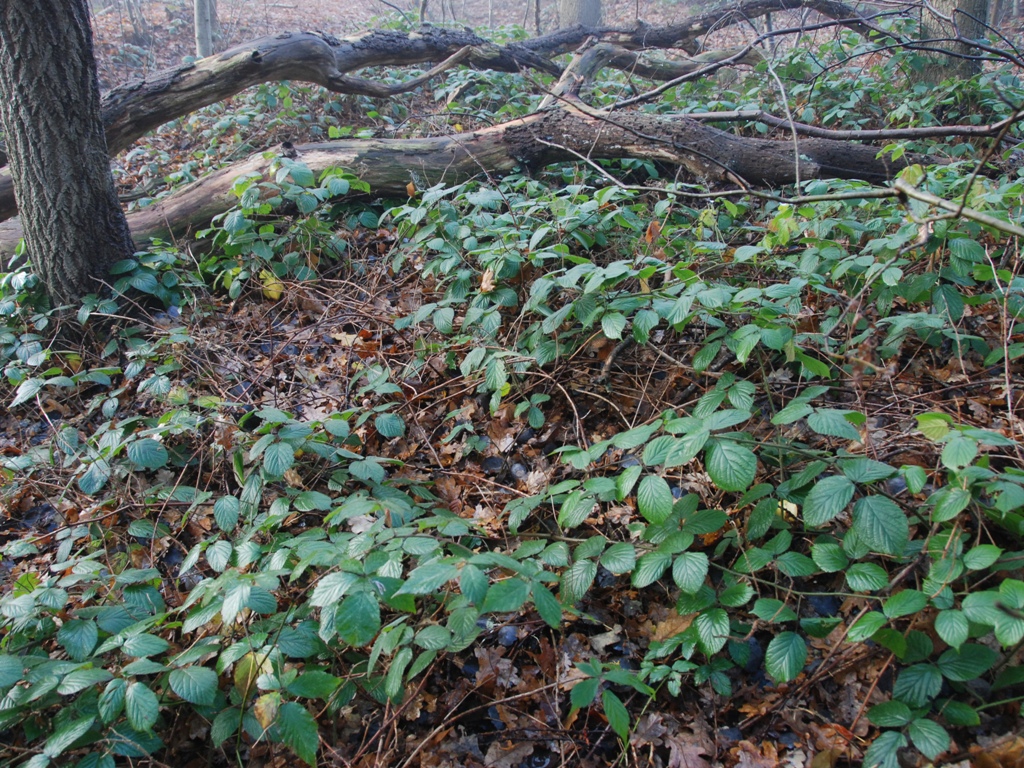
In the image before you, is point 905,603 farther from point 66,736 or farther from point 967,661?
point 66,736

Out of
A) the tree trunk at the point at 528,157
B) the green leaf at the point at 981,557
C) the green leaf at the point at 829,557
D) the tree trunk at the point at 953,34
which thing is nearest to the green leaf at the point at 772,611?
the green leaf at the point at 829,557

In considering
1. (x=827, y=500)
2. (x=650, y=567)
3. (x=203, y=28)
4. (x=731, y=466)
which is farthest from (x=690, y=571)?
(x=203, y=28)

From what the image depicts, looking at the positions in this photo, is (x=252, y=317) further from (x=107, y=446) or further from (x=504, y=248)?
(x=504, y=248)

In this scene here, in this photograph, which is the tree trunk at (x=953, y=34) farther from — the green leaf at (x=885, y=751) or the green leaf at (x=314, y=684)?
the green leaf at (x=314, y=684)

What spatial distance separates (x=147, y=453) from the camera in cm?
275

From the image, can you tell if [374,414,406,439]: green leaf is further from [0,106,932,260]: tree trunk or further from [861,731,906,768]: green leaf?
[0,106,932,260]: tree trunk

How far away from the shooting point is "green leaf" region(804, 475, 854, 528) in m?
1.75

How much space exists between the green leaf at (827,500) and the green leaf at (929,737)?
0.57 m

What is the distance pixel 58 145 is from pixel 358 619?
3856 mm

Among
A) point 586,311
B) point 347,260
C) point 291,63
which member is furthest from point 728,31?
point 586,311

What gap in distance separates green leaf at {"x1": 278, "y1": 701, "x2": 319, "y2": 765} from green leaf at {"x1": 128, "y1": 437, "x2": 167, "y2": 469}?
1.50 metres

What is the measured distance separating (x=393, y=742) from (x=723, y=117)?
391 centimetres

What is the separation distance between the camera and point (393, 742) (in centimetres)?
200

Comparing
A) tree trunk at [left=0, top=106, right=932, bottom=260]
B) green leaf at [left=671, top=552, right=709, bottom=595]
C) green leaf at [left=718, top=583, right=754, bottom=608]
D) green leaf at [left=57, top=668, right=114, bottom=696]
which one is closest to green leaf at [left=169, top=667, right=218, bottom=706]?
green leaf at [left=57, top=668, right=114, bottom=696]
